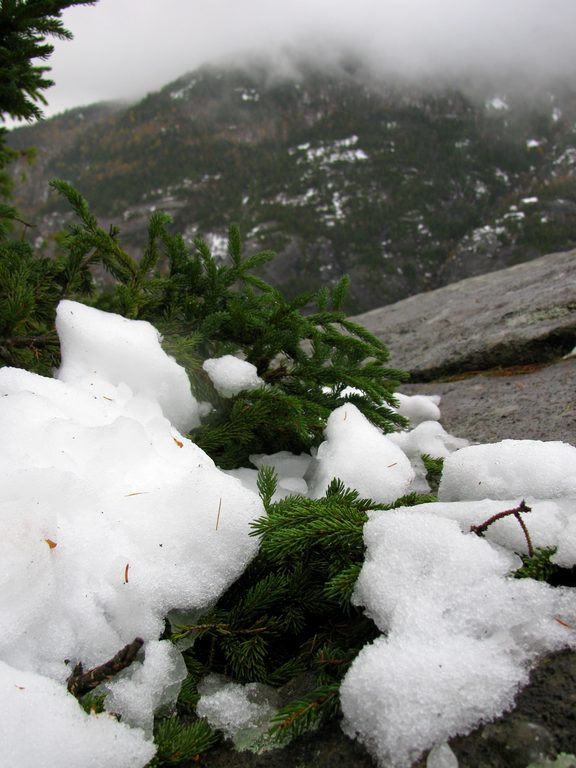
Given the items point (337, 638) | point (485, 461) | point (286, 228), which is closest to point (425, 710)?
point (337, 638)

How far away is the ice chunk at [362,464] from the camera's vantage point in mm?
1739

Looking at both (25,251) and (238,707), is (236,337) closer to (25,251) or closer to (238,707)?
(25,251)

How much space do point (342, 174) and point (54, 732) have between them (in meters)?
164

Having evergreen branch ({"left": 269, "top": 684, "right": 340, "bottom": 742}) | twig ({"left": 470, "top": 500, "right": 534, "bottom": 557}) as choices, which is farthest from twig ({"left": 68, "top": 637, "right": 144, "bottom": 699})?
twig ({"left": 470, "top": 500, "right": 534, "bottom": 557})

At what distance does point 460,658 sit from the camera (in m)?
0.97

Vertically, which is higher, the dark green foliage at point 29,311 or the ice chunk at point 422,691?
the dark green foliage at point 29,311

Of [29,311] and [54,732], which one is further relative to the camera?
[29,311]

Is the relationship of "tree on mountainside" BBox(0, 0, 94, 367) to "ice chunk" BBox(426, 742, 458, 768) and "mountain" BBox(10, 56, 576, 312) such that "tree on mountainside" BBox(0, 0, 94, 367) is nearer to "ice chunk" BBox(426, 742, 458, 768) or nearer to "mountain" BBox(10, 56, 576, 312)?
"ice chunk" BBox(426, 742, 458, 768)

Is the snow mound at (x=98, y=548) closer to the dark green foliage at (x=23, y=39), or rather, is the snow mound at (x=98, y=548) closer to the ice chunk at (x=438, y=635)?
the ice chunk at (x=438, y=635)

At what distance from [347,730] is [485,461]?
0.87m

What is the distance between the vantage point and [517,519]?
1204 mm

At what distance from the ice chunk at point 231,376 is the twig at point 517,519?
1.14 meters

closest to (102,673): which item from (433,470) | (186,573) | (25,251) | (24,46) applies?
(186,573)

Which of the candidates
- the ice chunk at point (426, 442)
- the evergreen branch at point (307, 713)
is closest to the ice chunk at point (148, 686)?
the evergreen branch at point (307, 713)
